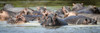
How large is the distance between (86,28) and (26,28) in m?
1.67

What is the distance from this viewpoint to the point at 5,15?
13.4 metres

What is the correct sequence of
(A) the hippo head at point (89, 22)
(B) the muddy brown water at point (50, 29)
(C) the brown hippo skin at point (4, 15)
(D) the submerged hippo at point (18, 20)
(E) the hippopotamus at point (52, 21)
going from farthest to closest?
(C) the brown hippo skin at point (4, 15) → (D) the submerged hippo at point (18, 20) → (A) the hippo head at point (89, 22) → (E) the hippopotamus at point (52, 21) → (B) the muddy brown water at point (50, 29)

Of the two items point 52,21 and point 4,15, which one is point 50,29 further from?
point 4,15

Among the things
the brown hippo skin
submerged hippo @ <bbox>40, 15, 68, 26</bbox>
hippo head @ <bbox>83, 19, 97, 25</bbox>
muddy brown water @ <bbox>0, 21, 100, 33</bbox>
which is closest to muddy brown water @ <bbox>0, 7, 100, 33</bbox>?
muddy brown water @ <bbox>0, 21, 100, 33</bbox>

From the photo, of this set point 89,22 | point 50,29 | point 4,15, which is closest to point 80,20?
point 89,22

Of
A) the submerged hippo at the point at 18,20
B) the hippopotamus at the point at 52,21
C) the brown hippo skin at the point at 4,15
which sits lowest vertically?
the brown hippo skin at the point at 4,15

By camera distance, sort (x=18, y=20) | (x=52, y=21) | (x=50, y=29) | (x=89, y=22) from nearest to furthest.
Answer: (x=50, y=29) → (x=52, y=21) → (x=89, y=22) → (x=18, y=20)

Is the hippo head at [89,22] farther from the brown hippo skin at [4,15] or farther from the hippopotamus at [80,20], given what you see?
the brown hippo skin at [4,15]

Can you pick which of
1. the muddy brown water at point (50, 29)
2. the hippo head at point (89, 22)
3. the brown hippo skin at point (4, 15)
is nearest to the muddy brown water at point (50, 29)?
the muddy brown water at point (50, 29)

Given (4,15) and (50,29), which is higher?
(50,29)

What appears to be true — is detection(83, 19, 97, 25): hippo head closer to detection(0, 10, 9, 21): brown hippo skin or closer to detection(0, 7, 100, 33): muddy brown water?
detection(0, 7, 100, 33): muddy brown water

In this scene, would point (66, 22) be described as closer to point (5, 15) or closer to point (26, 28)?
point (26, 28)

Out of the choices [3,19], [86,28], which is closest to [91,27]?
[86,28]

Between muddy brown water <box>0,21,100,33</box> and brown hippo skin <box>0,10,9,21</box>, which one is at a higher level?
muddy brown water <box>0,21,100,33</box>
